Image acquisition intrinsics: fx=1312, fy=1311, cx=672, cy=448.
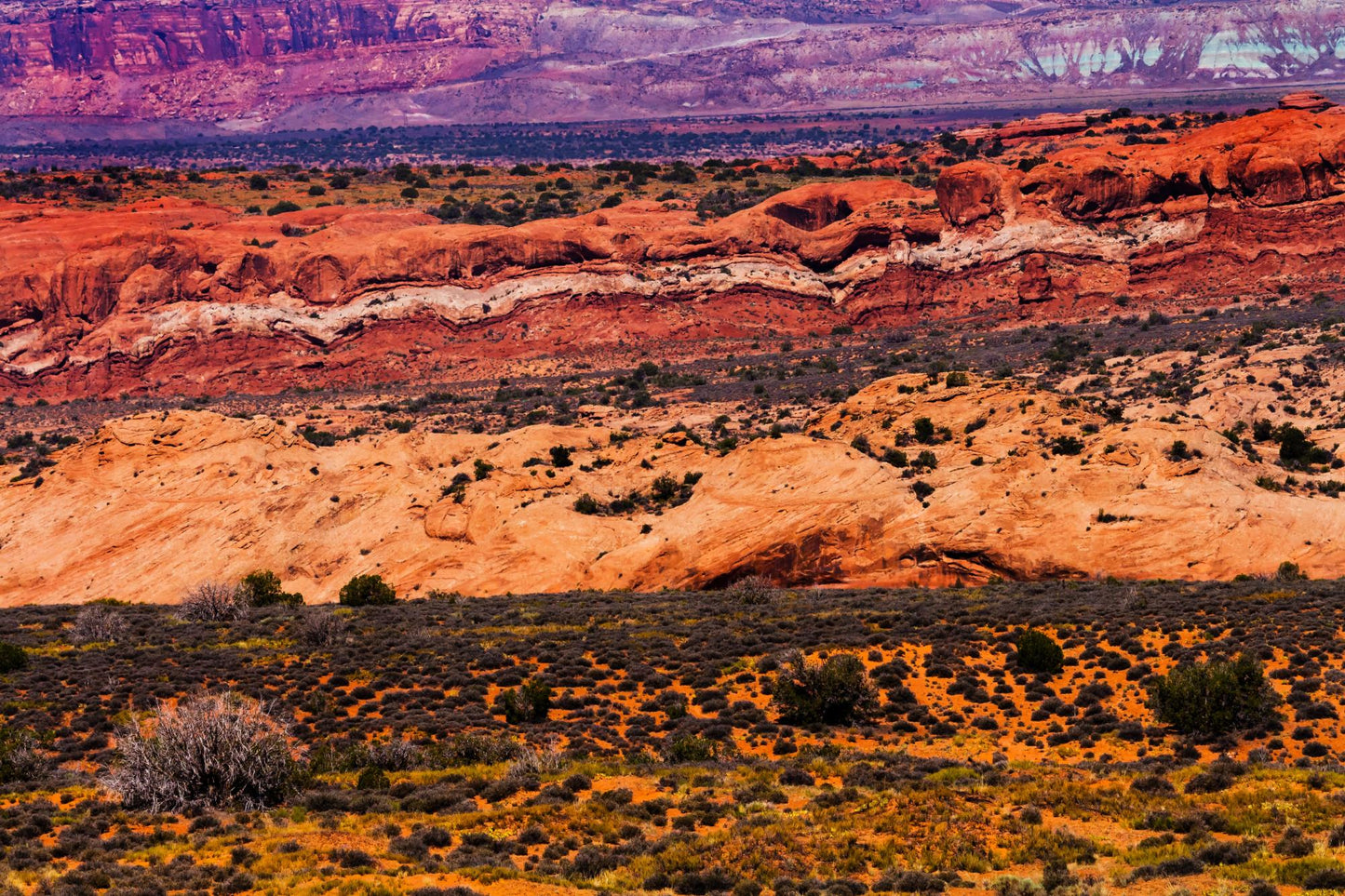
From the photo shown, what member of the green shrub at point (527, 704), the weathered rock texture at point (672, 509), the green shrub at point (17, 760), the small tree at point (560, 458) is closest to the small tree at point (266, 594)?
the weathered rock texture at point (672, 509)

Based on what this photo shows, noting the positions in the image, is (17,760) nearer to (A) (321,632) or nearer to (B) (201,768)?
(B) (201,768)

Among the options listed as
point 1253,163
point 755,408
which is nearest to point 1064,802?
point 755,408

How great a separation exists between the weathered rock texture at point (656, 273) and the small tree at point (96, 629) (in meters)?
40.3

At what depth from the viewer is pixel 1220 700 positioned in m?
24.1

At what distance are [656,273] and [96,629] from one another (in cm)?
5129

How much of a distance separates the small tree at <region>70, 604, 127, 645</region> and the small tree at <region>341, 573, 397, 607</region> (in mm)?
6096

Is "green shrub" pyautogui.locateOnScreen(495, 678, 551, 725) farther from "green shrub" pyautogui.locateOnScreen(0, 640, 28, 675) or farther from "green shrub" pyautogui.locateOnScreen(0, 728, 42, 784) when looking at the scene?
"green shrub" pyautogui.locateOnScreen(0, 640, 28, 675)

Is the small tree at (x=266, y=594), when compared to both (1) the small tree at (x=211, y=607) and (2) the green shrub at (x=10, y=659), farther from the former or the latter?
(2) the green shrub at (x=10, y=659)

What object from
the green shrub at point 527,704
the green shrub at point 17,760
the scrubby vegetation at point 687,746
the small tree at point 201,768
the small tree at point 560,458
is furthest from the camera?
the small tree at point 560,458

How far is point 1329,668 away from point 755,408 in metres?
34.7

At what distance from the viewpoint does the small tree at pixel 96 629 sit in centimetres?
3353

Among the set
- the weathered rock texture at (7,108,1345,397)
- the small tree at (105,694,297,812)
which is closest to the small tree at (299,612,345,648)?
the small tree at (105,694,297,812)

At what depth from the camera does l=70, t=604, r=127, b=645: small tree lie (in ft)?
110

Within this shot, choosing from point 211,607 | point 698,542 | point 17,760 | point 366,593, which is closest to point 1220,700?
point 698,542
